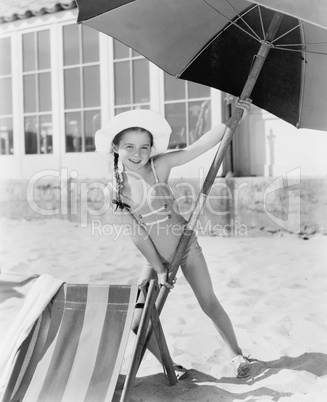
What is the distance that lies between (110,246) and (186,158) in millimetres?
2466

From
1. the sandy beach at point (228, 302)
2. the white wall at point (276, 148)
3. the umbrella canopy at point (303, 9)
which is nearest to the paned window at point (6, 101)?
the sandy beach at point (228, 302)

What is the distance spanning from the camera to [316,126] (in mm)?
2189

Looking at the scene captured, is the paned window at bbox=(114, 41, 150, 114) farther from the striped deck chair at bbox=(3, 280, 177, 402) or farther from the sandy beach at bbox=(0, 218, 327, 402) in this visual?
the striped deck chair at bbox=(3, 280, 177, 402)

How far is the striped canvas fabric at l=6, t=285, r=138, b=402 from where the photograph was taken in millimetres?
1739

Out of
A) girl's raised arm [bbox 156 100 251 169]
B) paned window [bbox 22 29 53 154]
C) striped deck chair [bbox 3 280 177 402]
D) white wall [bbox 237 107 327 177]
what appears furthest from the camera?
paned window [bbox 22 29 53 154]

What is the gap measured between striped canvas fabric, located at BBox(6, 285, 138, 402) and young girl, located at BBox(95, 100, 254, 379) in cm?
25

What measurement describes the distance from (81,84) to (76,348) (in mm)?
3789

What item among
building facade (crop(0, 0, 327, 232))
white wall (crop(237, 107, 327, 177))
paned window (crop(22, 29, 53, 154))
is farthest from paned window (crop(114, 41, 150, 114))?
white wall (crop(237, 107, 327, 177))

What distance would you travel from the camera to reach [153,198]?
2.01m

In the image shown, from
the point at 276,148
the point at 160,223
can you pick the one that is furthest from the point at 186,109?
the point at 160,223

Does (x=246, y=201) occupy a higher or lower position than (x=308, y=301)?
higher

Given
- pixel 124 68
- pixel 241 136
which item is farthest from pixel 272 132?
pixel 124 68

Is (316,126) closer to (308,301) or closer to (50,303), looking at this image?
(308,301)

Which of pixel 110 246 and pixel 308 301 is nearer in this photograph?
pixel 308 301
